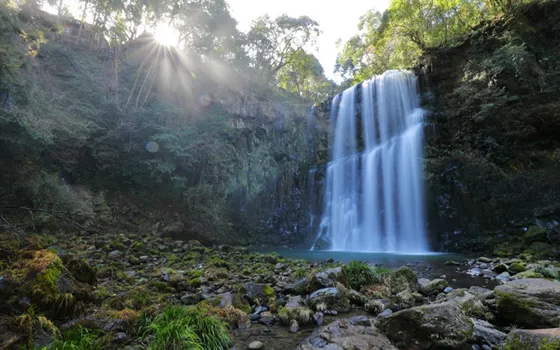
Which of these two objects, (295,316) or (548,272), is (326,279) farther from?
(548,272)

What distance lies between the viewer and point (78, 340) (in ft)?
10.2

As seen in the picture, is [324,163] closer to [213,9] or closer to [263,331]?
[213,9]

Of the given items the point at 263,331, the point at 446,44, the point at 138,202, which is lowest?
the point at 263,331

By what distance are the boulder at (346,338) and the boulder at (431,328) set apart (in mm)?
197

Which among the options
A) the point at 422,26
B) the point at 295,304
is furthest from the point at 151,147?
the point at 422,26

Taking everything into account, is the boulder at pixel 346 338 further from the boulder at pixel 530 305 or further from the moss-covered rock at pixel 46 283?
the moss-covered rock at pixel 46 283

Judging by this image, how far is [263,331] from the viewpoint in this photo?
169 inches

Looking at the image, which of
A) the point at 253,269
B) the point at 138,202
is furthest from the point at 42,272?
the point at 138,202

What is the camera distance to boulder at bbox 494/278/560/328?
3.74 m

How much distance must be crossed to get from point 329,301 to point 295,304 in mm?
638

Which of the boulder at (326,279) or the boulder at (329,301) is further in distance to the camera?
the boulder at (326,279)

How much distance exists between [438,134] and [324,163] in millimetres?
8773

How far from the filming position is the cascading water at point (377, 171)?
1753cm

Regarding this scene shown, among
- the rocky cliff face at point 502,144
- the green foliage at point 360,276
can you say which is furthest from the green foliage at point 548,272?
the rocky cliff face at point 502,144
